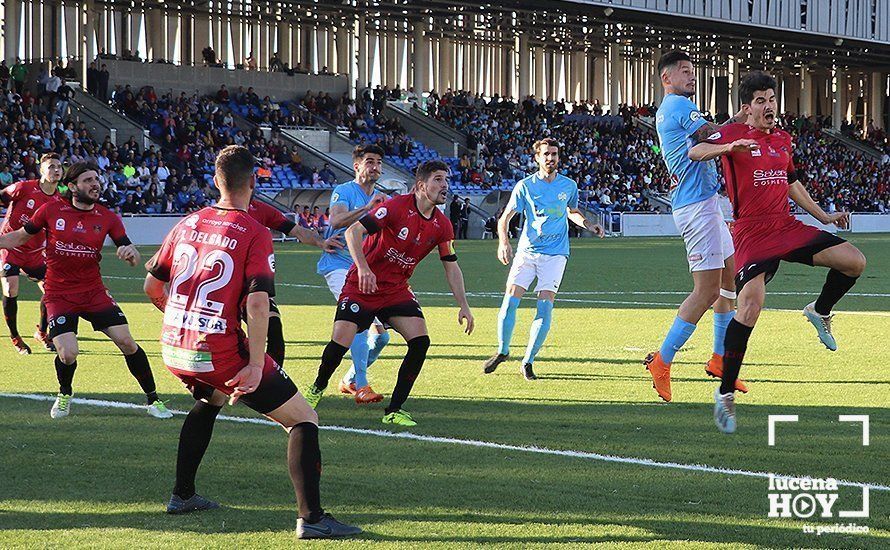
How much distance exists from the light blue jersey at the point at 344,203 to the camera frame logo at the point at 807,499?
14.3ft

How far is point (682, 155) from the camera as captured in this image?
9.06m

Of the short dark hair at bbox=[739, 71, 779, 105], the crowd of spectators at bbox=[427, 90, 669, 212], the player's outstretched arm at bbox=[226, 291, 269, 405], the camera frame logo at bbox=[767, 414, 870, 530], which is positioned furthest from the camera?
the crowd of spectators at bbox=[427, 90, 669, 212]

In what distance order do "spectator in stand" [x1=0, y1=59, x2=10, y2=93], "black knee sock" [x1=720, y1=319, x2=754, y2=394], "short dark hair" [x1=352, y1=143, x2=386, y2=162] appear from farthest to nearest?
"spectator in stand" [x1=0, y1=59, x2=10, y2=93] → "short dark hair" [x1=352, y1=143, x2=386, y2=162] → "black knee sock" [x1=720, y1=319, x2=754, y2=394]

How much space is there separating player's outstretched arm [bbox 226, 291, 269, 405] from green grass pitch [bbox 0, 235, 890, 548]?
69cm

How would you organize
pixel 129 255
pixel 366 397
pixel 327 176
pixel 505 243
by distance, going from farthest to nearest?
pixel 327 176, pixel 505 243, pixel 366 397, pixel 129 255

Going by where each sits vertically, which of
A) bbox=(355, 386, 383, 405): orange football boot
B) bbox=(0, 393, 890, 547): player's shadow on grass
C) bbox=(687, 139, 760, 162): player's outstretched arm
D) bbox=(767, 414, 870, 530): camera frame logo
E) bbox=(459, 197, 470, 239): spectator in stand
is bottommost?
bbox=(459, 197, 470, 239): spectator in stand

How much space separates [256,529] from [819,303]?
16.9ft

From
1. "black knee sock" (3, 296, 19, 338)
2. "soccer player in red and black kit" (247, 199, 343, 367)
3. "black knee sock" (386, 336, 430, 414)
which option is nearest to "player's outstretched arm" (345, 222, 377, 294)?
"soccer player in red and black kit" (247, 199, 343, 367)

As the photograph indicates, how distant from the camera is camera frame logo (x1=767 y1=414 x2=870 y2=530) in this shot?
5.87m

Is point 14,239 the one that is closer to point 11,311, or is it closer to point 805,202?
point 11,311

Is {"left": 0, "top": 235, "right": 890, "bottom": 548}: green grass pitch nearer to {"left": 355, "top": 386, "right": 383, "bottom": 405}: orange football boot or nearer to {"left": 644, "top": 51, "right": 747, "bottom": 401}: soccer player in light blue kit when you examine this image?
{"left": 355, "top": 386, "right": 383, "bottom": 405}: orange football boot

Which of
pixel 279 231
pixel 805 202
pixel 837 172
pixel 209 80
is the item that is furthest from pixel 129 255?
pixel 837 172

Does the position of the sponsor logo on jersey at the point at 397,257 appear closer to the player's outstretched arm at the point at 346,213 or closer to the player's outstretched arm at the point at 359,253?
the player's outstretched arm at the point at 359,253

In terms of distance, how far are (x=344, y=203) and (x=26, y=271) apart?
554 centimetres
